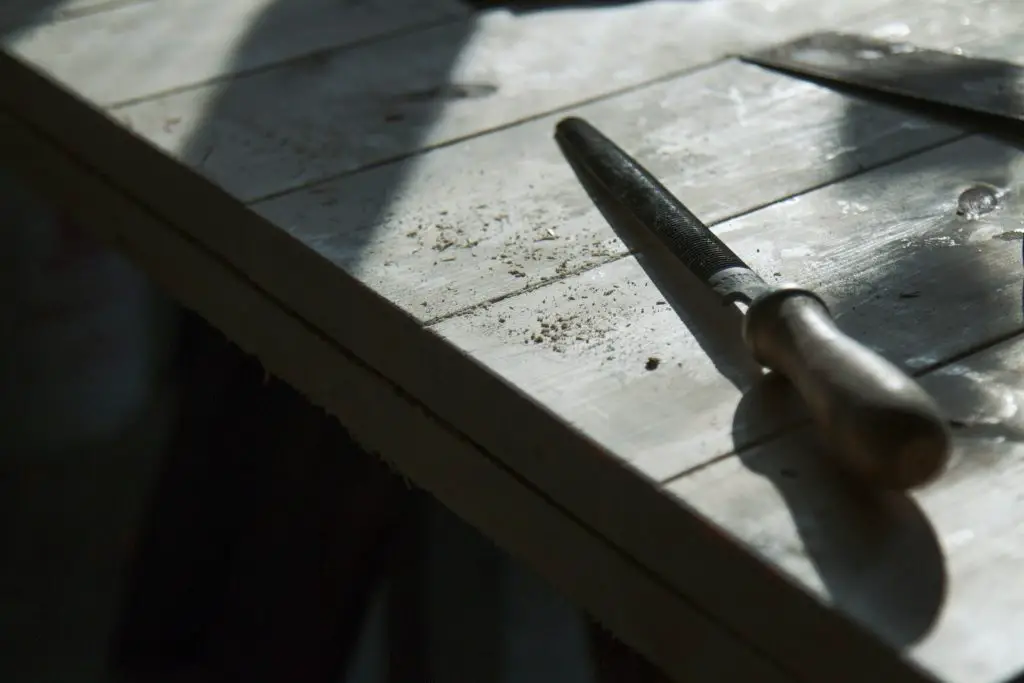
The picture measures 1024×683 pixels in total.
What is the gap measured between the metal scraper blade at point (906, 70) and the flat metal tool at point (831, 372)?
1.12 feet

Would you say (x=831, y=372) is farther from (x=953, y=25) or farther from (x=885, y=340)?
(x=953, y=25)

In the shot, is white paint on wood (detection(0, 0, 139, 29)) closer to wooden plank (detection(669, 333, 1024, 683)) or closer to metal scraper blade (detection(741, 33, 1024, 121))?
metal scraper blade (detection(741, 33, 1024, 121))

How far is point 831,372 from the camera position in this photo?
24.4 inches

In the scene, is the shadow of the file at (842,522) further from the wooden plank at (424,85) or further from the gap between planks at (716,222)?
the wooden plank at (424,85)

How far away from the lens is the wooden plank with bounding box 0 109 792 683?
0.69 m

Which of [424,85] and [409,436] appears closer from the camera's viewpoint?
[409,436]

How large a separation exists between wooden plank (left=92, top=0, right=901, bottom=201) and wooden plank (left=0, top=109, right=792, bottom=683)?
0.28 feet

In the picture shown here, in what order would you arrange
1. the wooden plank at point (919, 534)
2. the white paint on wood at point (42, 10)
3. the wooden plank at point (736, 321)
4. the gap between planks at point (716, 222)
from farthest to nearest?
the white paint on wood at point (42, 10), the gap between planks at point (716, 222), the wooden plank at point (736, 321), the wooden plank at point (919, 534)

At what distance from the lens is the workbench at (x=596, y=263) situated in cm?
62

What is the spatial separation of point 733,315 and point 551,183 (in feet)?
0.84

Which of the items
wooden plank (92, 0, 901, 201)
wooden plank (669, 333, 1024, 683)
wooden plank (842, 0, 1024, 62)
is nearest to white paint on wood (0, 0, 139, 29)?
wooden plank (92, 0, 901, 201)

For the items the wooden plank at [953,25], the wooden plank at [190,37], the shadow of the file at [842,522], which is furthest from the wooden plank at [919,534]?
the wooden plank at [190,37]

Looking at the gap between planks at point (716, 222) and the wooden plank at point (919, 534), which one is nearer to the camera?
the wooden plank at point (919, 534)

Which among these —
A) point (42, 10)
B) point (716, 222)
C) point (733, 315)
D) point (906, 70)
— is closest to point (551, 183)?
point (716, 222)
